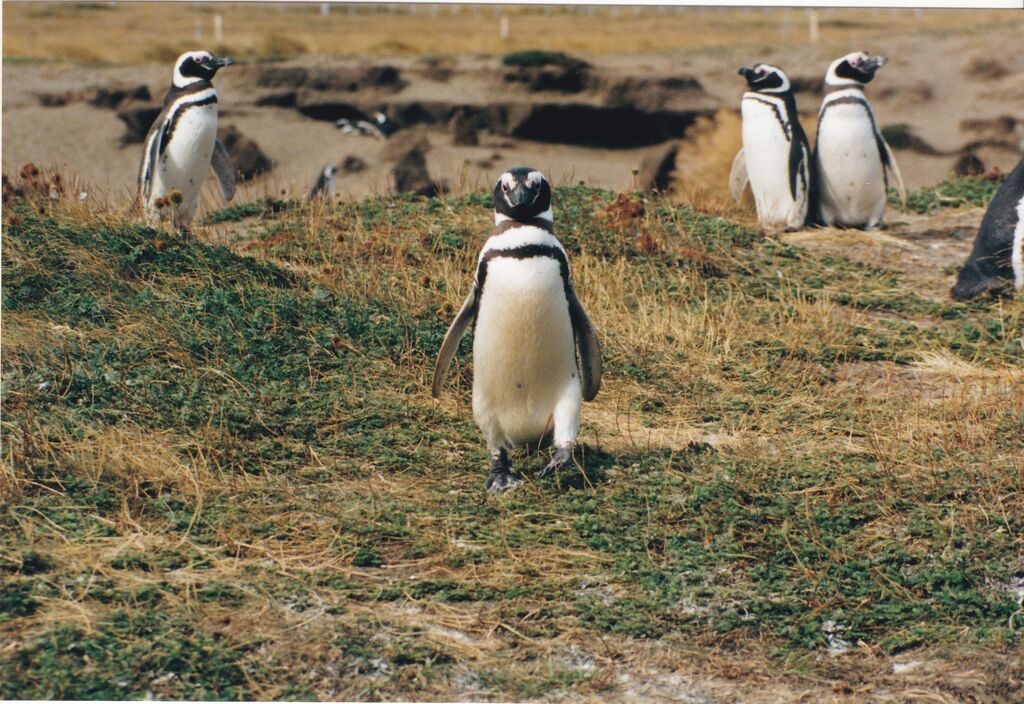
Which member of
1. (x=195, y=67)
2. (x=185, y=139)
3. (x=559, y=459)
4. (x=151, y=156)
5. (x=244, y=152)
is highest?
(x=195, y=67)

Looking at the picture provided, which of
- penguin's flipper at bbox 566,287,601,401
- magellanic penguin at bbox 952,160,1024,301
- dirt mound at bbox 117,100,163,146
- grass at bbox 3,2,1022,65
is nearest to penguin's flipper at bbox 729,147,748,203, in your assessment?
magellanic penguin at bbox 952,160,1024,301

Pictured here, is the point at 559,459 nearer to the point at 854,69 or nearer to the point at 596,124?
the point at 854,69

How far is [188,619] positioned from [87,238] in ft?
11.2

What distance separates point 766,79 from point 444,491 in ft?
18.5

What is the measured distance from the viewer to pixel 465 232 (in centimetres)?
759

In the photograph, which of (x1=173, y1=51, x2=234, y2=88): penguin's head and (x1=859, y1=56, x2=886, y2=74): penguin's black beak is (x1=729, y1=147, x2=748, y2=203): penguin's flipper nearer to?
(x1=859, y1=56, x2=886, y2=74): penguin's black beak

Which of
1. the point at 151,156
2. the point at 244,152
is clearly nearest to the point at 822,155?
the point at 151,156

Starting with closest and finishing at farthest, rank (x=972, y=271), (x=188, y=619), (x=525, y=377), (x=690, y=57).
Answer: (x=188, y=619) → (x=525, y=377) → (x=972, y=271) → (x=690, y=57)

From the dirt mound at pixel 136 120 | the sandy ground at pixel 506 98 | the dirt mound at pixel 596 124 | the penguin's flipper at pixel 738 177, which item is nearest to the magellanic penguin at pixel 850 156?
the penguin's flipper at pixel 738 177

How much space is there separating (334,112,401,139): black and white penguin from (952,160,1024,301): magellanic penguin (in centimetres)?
1394

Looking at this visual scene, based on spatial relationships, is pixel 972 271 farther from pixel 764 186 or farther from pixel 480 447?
pixel 480 447

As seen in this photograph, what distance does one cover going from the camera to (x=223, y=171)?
9055 mm

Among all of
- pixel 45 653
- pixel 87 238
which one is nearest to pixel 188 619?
pixel 45 653

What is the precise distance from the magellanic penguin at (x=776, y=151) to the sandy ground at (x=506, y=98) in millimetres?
8611
